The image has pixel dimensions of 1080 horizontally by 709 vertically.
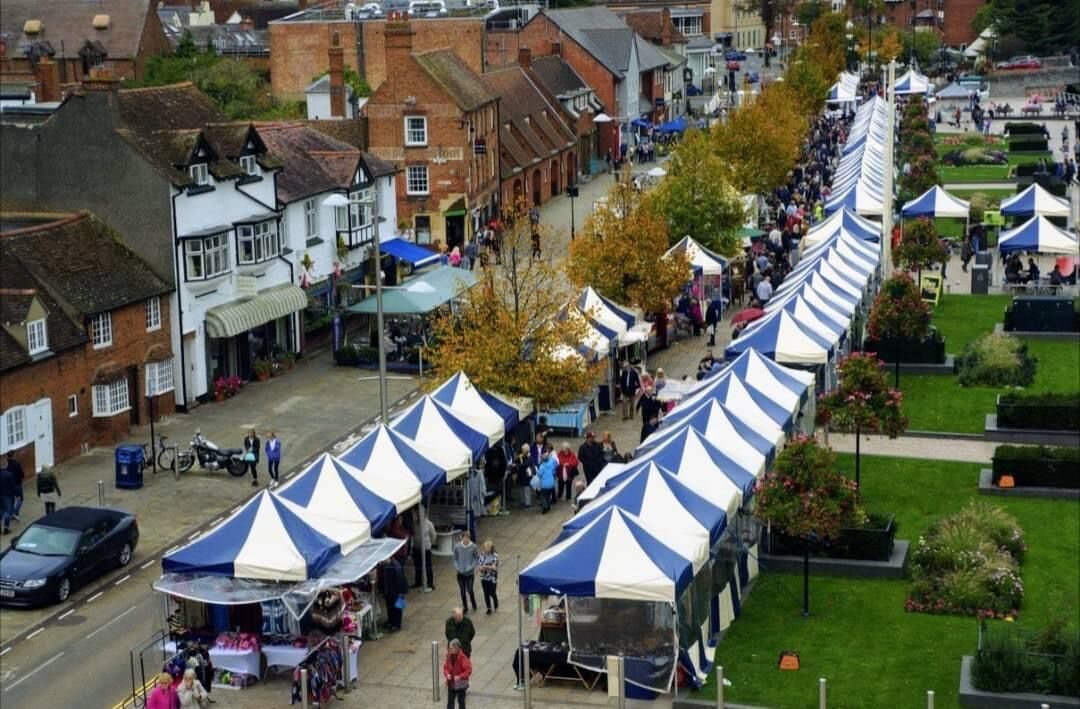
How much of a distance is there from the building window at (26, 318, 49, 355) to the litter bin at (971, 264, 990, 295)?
1138 inches

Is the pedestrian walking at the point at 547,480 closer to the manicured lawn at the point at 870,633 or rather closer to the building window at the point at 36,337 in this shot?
the manicured lawn at the point at 870,633

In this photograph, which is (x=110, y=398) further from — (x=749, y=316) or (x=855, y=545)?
(x=855, y=545)

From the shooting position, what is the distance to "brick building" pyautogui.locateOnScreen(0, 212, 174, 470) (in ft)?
126

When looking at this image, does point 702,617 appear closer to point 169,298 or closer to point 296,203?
point 169,298

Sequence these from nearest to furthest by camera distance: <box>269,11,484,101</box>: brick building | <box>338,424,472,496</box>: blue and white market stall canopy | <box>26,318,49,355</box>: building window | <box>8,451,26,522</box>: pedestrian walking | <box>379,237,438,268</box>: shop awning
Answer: <box>338,424,472,496</box>: blue and white market stall canopy, <box>8,451,26,522</box>: pedestrian walking, <box>26,318,49,355</box>: building window, <box>379,237,438,268</box>: shop awning, <box>269,11,484,101</box>: brick building

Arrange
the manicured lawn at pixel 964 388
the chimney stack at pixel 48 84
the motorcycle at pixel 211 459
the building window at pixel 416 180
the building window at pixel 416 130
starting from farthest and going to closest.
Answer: the building window at pixel 416 180
the building window at pixel 416 130
the chimney stack at pixel 48 84
the manicured lawn at pixel 964 388
the motorcycle at pixel 211 459

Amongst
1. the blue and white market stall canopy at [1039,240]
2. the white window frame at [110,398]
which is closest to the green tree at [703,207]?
the blue and white market stall canopy at [1039,240]

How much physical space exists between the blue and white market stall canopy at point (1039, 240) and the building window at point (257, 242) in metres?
21.9

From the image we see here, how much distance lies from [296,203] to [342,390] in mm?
7024

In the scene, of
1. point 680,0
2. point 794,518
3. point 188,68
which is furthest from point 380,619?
point 680,0

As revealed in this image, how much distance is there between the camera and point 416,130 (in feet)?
220

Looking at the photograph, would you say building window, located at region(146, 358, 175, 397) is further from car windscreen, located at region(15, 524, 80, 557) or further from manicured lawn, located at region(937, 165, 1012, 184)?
manicured lawn, located at region(937, 165, 1012, 184)

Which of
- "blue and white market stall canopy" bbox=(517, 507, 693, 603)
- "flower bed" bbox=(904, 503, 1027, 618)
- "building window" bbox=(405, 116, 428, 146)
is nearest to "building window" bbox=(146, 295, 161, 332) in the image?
"blue and white market stall canopy" bbox=(517, 507, 693, 603)

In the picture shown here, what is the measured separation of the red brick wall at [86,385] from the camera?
125 feet
